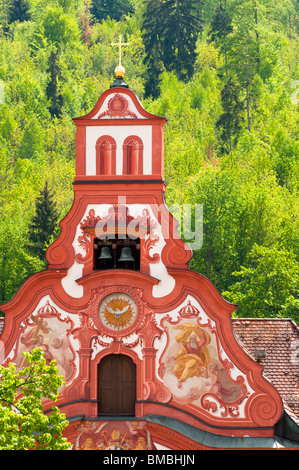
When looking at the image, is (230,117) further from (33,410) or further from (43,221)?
(33,410)

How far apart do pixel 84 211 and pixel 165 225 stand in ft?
7.77

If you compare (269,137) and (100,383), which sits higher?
(269,137)

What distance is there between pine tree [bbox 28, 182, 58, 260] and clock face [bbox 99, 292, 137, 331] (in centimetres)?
3933

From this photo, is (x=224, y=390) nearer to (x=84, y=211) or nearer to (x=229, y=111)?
(x=84, y=211)

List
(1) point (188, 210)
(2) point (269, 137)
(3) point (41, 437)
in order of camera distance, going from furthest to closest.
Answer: (2) point (269, 137)
(1) point (188, 210)
(3) point (41, 437)

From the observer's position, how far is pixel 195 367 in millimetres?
30078

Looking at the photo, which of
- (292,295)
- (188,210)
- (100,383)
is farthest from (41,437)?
(188,210)

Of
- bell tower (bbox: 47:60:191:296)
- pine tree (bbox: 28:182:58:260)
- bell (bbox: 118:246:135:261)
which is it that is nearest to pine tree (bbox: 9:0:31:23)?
pine tree (bbox: 28:182:58:260)

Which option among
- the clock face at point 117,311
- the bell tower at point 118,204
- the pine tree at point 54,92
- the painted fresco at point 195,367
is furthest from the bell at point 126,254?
the pine tree at point 54,92

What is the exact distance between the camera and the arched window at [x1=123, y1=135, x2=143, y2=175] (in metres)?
31.2

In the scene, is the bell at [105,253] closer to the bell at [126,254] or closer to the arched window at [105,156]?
the bell at [126,254]

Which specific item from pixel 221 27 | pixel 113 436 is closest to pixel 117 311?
pixel 113 436

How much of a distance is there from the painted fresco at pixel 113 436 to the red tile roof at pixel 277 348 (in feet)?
14.2

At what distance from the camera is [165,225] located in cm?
3088
